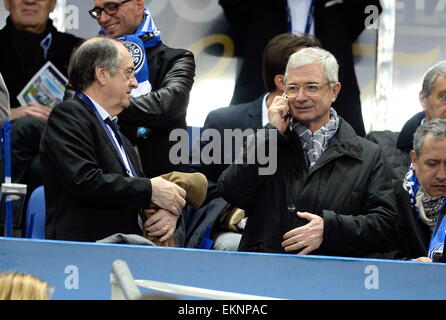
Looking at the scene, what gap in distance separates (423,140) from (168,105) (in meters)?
1.28

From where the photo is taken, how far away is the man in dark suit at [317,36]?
7.21 meters

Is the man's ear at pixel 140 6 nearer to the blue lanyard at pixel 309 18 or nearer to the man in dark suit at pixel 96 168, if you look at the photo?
the man in dark suit at pixel 96 168

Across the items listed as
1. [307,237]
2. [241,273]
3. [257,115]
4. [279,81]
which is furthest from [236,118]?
[241,273]

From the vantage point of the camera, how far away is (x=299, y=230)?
5141mm

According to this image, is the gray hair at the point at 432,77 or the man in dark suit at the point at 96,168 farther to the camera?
the gray hair at the point at 432,77

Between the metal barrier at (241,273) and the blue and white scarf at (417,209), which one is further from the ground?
the blue and white scarf at (417,209)

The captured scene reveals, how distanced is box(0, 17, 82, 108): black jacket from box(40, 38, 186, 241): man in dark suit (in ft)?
5.10

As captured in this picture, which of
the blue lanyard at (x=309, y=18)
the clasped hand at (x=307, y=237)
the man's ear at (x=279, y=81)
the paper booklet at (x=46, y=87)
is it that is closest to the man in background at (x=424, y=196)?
the clasped hand at (x=307, y=237)

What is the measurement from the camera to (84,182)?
497 centimetres

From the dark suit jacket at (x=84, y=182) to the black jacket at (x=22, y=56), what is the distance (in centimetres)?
172

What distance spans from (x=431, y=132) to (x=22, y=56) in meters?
2.54

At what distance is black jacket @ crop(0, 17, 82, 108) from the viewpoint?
22.3 feet
